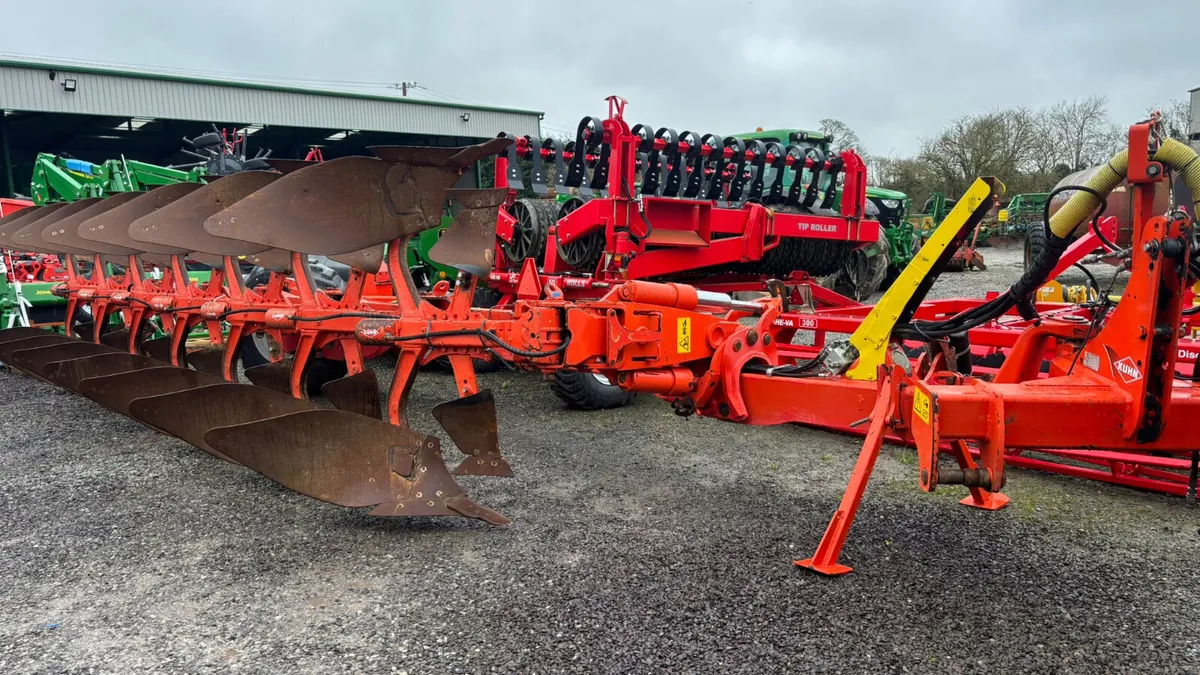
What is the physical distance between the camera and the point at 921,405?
8.11 feet

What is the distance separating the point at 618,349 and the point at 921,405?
1.15m

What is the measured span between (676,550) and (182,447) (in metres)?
3.08

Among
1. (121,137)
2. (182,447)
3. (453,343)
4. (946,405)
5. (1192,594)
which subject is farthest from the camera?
(121,137)

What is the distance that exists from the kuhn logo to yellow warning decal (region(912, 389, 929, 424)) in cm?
57

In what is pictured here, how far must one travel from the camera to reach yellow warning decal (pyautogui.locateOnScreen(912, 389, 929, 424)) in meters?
2.43

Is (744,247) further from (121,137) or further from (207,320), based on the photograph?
(121,137)

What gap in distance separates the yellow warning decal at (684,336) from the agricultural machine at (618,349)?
0.01m

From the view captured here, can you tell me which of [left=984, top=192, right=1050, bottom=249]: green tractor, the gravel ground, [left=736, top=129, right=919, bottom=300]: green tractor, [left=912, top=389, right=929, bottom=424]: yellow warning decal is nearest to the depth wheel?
the gravel ground

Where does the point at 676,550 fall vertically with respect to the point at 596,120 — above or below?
below

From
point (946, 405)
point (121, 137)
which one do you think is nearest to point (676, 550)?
point (946, 405)

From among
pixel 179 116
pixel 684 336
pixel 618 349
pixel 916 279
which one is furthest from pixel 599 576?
pixel 179 116

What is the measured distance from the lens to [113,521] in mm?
3502

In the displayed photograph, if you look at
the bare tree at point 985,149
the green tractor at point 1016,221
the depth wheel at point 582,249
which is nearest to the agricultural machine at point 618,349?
the depth wheel at point 582,249

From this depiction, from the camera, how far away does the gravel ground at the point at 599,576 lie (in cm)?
236
